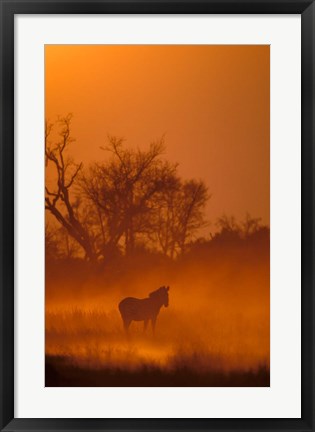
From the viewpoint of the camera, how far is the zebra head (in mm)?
1910

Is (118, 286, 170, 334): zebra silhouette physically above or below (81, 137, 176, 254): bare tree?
below

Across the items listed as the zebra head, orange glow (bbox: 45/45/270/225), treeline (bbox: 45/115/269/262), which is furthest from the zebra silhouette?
orange glow (bbox: 45/45/270/225)

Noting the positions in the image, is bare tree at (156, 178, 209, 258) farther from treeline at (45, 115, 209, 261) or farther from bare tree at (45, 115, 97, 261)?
bare tree at (45, 115, 97, 261)

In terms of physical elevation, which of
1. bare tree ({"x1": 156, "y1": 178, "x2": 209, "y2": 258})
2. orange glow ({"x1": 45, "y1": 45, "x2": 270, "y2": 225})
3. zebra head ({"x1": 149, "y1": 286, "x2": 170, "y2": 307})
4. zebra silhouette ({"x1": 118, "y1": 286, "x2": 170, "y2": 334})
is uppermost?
orange glow ({"x1": 45, "y1": 45, "x2": 270, "y2": 225})

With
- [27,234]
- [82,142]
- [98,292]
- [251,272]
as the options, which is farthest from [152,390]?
[82,142]

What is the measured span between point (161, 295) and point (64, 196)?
17.3 inches

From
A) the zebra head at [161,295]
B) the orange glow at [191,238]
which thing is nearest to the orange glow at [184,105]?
the orange glow at [191,238]

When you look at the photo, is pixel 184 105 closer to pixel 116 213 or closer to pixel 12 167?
pixel 116 213

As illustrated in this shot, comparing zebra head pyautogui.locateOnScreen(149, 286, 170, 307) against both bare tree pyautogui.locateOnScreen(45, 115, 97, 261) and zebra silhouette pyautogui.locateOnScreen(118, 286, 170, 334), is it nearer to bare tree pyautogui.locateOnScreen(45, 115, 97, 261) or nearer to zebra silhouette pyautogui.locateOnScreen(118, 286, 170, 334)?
zebra silhouette pyautogui.locateOnScreen(118, 286, 170, 334)

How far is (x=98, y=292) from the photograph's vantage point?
6.31 feet

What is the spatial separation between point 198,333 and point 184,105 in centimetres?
73

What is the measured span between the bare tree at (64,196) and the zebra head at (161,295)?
0.73 ft

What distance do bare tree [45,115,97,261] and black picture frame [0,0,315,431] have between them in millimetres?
118

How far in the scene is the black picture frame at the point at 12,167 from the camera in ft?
6.20
